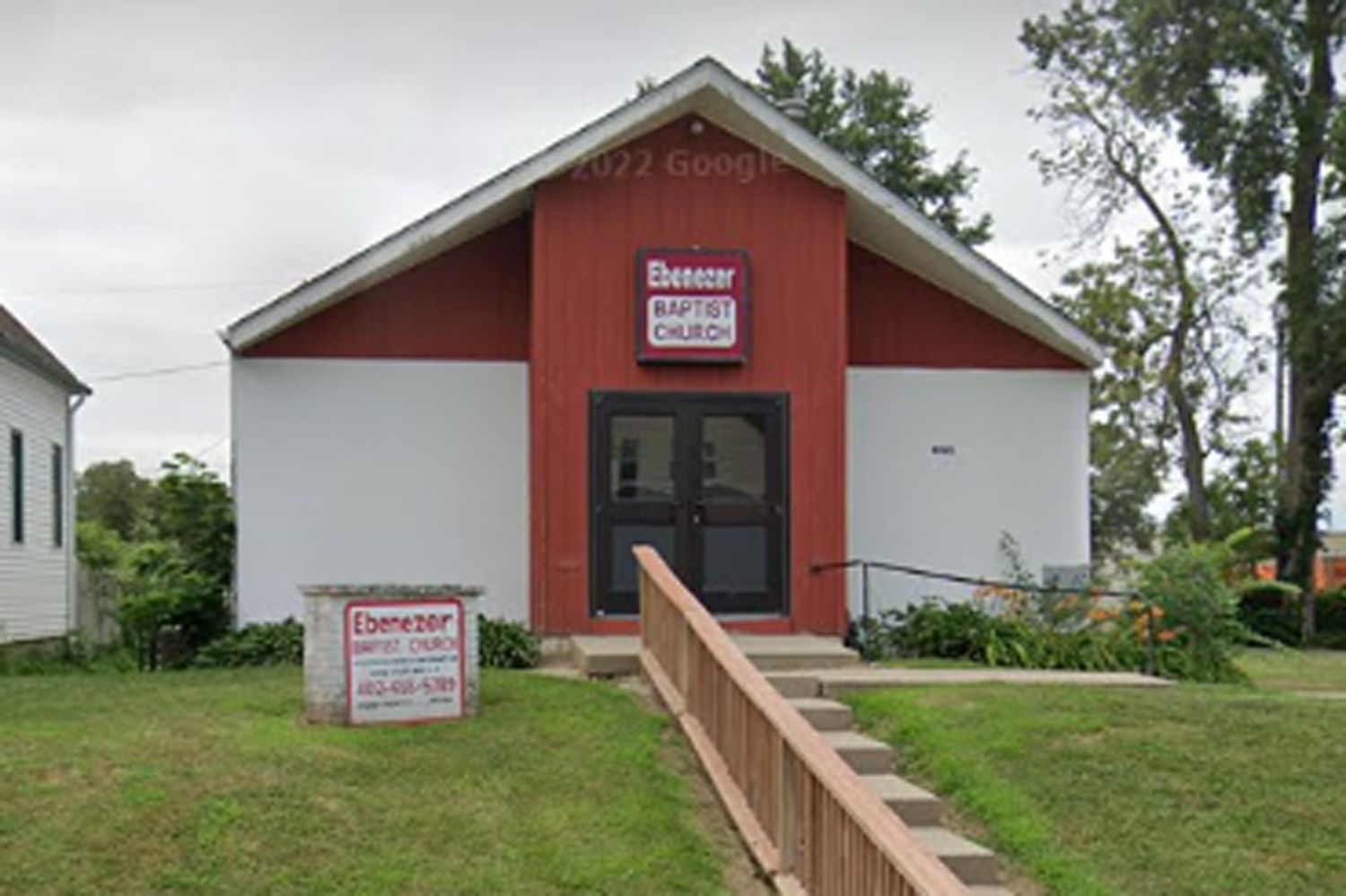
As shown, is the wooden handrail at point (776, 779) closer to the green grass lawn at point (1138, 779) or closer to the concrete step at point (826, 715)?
the concrete step at point (826, 715)

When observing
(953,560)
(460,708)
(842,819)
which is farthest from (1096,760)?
(953,560)

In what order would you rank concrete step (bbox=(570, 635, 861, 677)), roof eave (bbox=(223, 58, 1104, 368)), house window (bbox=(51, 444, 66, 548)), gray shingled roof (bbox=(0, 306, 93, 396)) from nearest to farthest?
concrete step (bbox=(570, 635, 861, 677)), roof eave (bbox=(223, 58, 1104, 368)), gray shingled roof (bbox=(0, 306, 93, 396)), house window (bbox=(51, 444, 66, 548))

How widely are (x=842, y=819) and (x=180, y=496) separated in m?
11.0

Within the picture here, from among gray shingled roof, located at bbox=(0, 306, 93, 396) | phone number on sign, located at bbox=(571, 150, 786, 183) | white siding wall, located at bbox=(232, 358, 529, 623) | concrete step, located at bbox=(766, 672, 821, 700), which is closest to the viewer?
concrete step, located at bbox=(766, 672, 821, 700)

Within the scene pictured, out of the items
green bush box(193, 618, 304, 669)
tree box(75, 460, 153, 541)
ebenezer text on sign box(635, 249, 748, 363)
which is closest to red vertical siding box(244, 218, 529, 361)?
ebenezer text on sign box(635, 249, 748, 363)

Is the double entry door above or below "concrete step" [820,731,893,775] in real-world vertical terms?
above

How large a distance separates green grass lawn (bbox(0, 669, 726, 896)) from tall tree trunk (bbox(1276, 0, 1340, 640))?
26532 millimetres

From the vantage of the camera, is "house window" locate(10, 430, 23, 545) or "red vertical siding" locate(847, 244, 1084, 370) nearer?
"red vertical siding" locate(847, 244, 1084, 370)

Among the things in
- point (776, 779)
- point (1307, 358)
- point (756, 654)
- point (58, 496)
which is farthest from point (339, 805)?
point (1307, 358)

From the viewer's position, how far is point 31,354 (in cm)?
2106

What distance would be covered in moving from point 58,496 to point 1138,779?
62.2 feet

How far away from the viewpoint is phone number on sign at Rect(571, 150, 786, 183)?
1473 cm

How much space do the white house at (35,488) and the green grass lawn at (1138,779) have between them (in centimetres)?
1371

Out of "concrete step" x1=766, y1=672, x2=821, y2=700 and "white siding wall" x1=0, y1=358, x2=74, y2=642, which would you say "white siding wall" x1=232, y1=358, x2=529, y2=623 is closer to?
"concrete step" x1=766, y1=672, x2=821, y2=700
